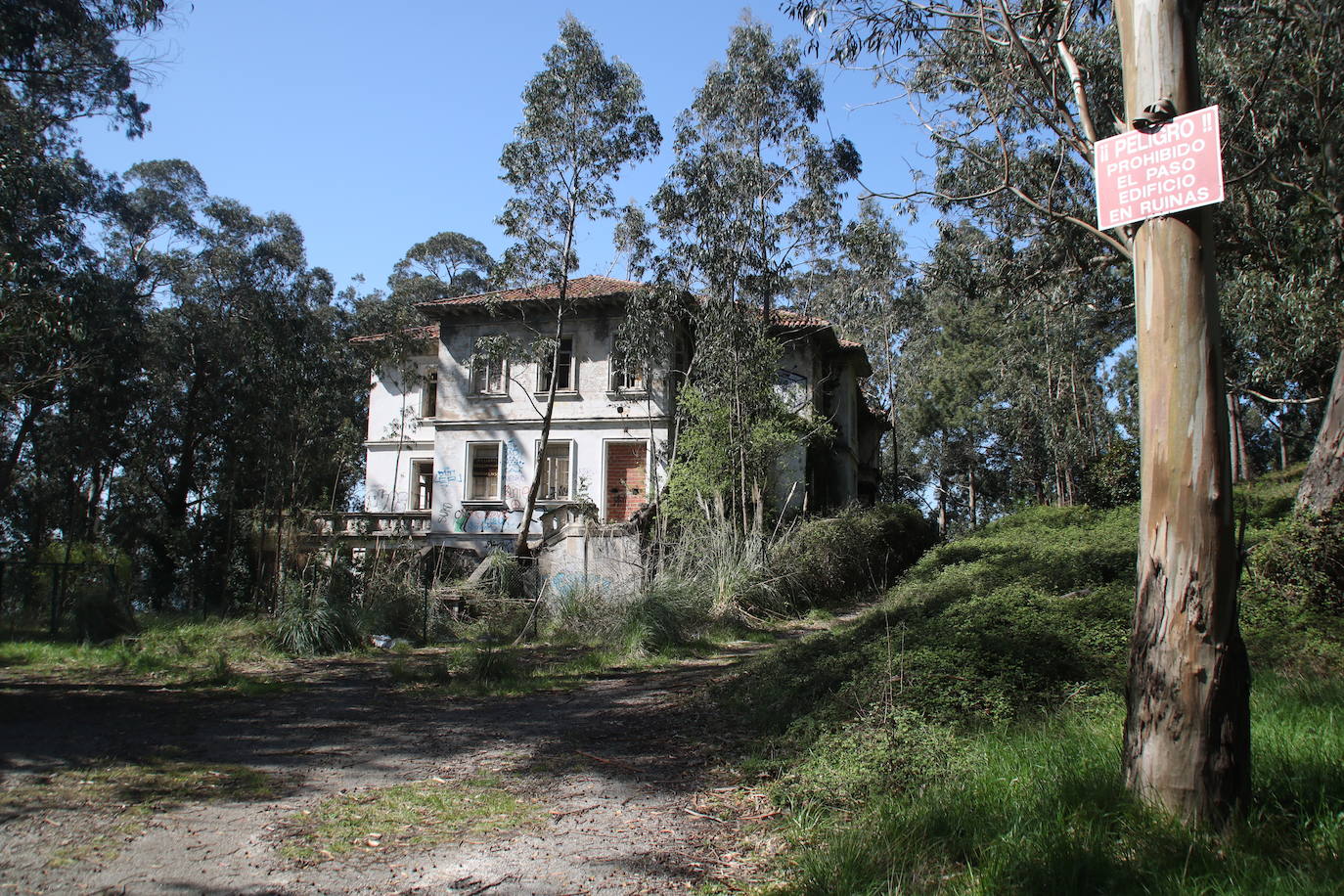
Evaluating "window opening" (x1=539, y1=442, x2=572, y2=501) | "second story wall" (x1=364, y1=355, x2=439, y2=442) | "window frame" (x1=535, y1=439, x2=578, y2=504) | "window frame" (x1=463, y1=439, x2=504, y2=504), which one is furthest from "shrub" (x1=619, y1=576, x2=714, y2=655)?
"second story wall" (x1=364, y1=355, x2=439, y2=442)

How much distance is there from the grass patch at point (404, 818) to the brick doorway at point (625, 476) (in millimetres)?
19692

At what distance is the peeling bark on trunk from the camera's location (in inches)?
341

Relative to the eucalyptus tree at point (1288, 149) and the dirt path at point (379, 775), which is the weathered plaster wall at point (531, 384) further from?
the dirt path at point (379, 775)

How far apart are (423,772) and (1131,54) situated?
602 cm

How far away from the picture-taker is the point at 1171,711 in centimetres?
340

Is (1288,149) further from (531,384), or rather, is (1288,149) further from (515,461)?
(515,461)

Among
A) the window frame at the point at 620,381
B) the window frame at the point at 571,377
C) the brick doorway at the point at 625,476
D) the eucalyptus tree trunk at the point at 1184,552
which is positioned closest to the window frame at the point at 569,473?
the brick doorway at the point at 625,476

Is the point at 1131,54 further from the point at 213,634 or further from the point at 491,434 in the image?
the point at 491,434

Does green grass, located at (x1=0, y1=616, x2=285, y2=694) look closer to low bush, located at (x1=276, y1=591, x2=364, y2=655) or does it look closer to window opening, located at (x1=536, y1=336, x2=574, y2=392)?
low bush, located at (x1=276, y1=591, x2=364, y2=655)

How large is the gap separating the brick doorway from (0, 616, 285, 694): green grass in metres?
12.4

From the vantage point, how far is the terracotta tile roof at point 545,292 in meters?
25.0

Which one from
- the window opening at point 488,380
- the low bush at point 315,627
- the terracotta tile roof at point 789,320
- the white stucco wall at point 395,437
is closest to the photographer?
the low bush at point 315,627

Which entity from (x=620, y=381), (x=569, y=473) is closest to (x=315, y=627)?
(x=569, y=473)

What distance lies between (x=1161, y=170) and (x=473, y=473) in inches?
963
